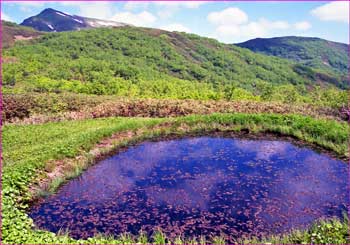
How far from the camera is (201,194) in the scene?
16.2 m

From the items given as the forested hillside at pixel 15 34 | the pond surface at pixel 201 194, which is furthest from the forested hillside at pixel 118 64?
the pond surface at pixel 201 194

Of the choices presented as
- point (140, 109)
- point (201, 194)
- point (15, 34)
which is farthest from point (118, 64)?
point (201, 194)

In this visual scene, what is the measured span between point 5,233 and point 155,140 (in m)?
15.1

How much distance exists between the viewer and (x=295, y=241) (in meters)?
11.1

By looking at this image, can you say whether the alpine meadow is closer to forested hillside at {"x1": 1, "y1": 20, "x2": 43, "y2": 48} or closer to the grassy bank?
the grassy bank

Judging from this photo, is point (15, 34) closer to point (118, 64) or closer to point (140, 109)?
point (118, 64)

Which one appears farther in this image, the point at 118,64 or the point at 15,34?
the point at 15,34

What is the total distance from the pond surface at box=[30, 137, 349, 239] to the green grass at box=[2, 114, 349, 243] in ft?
3.39

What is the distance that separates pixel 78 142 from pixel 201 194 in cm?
929

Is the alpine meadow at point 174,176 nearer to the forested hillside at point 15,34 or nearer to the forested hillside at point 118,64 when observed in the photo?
the forested hillside at point 118,64

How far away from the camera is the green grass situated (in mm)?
11266

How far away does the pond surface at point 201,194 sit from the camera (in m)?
13.5

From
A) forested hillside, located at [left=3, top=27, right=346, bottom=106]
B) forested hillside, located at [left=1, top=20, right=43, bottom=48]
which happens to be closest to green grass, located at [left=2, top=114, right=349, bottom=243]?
forested hillside, located at [left=3, top=27, right=346, bottom=106]

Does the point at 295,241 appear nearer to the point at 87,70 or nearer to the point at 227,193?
the point at 227,193
